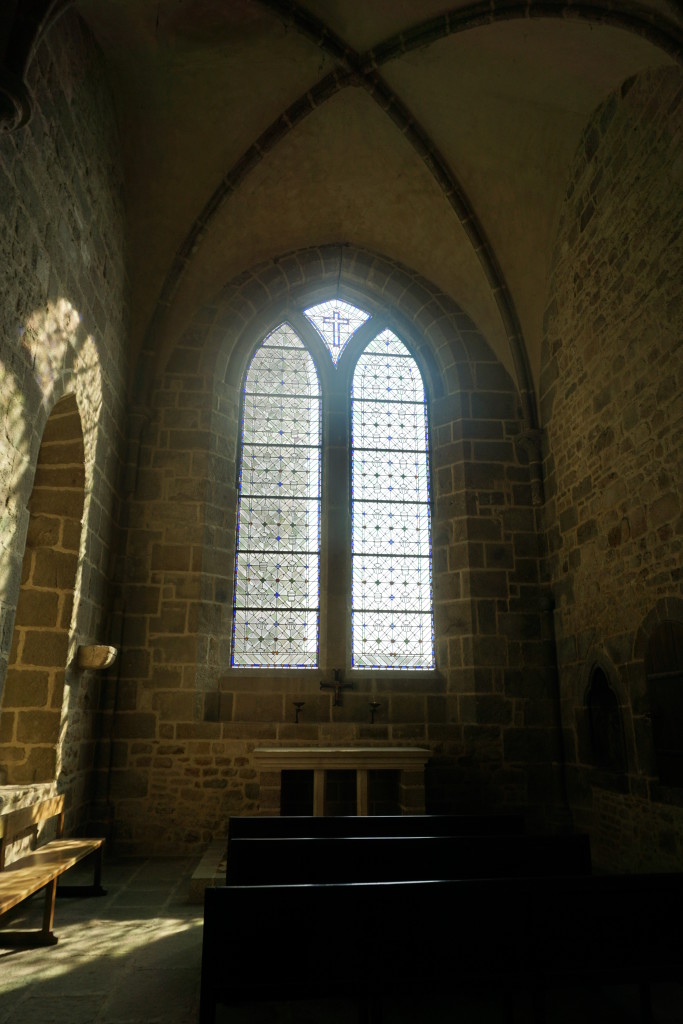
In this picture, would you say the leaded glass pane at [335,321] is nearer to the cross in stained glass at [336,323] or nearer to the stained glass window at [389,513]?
the cross in stained glass at [336,323]

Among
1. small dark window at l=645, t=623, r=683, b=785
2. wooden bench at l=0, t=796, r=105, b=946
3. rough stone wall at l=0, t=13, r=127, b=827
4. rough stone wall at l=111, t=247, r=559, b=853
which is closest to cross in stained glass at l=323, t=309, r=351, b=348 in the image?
rough stone wall at l=111, t=247, r=559, b=853

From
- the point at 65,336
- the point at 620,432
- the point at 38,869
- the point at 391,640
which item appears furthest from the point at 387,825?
the point at 65,336

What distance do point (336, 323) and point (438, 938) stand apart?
6.96 metres

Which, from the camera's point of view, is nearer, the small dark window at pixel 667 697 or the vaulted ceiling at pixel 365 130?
the small dark window at pixel 667 697

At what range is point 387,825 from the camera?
4.48 metres

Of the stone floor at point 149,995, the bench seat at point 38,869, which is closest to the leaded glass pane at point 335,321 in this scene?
the bench seat at point 38,869

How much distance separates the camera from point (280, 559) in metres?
7.77

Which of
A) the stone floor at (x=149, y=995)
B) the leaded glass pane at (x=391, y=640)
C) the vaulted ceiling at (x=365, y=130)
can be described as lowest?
the stone floor at (x=149, y=995)

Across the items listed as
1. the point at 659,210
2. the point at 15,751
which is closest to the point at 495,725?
the point at 15,751

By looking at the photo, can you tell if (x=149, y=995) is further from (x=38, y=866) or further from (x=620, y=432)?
(x=620, y=432)

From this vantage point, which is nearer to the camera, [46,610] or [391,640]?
[46,610]

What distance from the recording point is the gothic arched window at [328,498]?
7574mm

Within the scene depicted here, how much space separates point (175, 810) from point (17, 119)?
544cm

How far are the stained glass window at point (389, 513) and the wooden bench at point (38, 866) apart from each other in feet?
10.4
